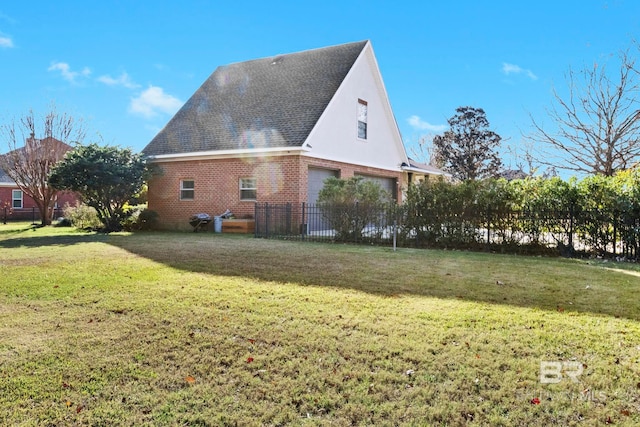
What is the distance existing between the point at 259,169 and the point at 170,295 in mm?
10945

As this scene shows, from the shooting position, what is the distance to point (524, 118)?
19734mm

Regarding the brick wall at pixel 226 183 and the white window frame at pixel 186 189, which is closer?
the brick wall at pixel 226 183

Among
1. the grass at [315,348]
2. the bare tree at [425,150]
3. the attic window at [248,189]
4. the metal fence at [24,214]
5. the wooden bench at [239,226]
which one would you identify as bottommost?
the grass at [315,348]

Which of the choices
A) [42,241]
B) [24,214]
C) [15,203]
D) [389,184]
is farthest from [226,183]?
[15,203]

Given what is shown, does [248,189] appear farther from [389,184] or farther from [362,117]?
[389,184]

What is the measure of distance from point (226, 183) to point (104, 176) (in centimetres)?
460

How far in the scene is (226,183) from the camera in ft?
54.9

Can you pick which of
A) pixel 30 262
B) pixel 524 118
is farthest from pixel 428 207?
pixel 524 118

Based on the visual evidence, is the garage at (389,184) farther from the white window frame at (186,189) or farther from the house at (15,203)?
the house at (15,203)

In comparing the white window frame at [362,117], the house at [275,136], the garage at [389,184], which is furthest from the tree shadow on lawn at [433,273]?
the garage at [389,184]

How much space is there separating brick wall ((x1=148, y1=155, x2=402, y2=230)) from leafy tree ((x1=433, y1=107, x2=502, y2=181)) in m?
17.9

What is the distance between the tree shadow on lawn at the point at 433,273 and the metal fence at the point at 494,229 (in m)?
0.81

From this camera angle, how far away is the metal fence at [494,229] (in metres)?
9.22

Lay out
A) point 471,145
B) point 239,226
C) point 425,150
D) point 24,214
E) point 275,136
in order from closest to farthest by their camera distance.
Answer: point 239,226 < point 275,136 < point 24,214 < point 471,145 < point 425,150
